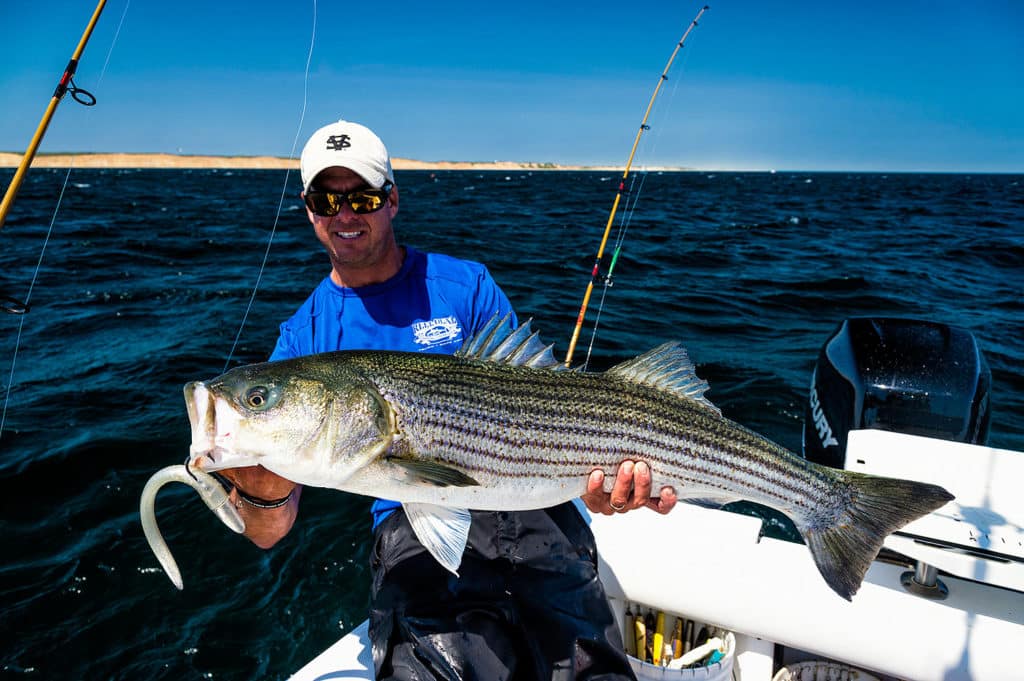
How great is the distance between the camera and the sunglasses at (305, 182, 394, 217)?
389 cm

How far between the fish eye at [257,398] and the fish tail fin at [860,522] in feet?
8.64

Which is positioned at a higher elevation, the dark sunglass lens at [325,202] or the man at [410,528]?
the dark sunglass lens at [325,202]

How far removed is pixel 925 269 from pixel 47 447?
70.7 ft

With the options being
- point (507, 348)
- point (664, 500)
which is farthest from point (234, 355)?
point (664, 500)

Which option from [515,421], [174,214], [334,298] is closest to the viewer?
[515,421]

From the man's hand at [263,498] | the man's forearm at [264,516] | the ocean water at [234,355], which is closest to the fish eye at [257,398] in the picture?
the man's hand at [263,498]

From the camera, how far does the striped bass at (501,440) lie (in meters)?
2.71

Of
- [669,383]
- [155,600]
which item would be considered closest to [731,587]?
[669,383]

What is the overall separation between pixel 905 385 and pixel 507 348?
3.95 metres

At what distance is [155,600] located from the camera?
552 centimetres

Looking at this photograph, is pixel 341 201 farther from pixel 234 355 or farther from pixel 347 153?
pixel 234 355

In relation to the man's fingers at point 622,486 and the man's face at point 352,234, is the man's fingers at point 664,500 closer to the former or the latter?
the man's fingers at point 622,486

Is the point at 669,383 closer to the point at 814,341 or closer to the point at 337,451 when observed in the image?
the point at 337,451

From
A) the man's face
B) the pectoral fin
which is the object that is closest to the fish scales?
the pectoral fin
